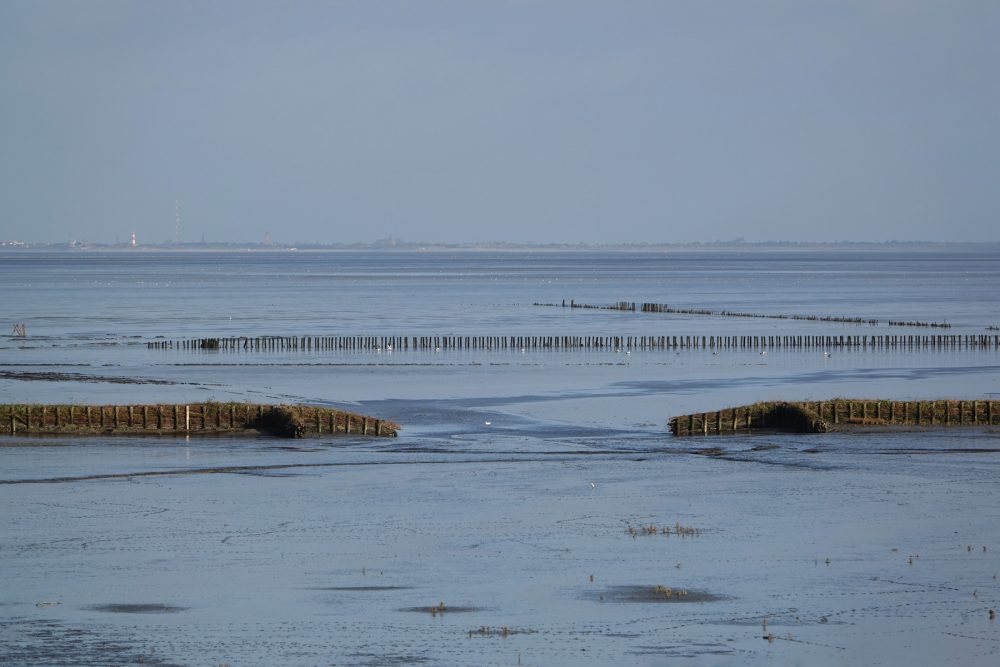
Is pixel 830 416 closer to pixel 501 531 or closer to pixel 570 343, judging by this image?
pixel 501 531

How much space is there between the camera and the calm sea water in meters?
26.4

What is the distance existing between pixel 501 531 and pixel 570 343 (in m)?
60.0

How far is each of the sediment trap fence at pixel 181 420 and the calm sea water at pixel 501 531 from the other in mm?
1297

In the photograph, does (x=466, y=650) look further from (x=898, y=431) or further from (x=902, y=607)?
(x=898, y=431)

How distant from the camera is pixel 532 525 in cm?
3712

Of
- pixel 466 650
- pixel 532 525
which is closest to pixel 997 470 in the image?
pixel 532 525

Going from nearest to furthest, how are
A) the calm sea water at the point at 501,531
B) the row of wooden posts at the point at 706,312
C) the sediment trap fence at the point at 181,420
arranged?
1. the calm sea water at the point at 501,531
2. the sediment trap fence at the point at 181,420
3. the row of wooden posts at the point at 706,312

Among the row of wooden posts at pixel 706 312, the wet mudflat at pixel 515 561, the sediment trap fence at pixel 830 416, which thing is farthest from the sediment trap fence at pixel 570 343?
the wet mudflat at pixel 515 561

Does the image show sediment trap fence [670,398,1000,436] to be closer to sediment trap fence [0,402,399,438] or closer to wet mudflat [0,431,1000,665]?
wet mudflat [0,431,1000,665]

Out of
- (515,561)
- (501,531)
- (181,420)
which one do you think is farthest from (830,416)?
(515,561)

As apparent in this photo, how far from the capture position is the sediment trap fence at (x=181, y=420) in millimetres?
53125

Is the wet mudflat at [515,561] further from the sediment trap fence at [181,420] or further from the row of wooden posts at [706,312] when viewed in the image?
the row of wooden posts at [706,312]

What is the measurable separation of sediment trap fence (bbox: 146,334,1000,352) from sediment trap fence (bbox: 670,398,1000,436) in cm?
3487

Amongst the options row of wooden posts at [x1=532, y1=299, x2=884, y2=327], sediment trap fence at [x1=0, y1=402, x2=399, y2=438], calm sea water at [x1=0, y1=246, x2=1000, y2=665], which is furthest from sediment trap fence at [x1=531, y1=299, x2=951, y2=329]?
sediment trap fence at [x1=0, y1=402, x2=399, y2=438]
